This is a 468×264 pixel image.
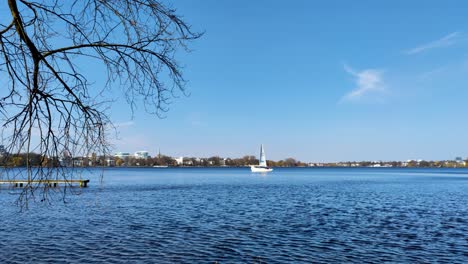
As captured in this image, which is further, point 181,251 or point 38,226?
point 38,226

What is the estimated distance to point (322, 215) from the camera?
96.3ft

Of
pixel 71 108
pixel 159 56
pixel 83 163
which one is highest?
pixel 159 56

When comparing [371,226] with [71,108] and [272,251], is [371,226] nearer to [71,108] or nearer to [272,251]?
[272,251]

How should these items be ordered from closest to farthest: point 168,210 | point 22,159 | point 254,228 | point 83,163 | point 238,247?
point 22,159
point 83,163
point 238,247
point 254,228
point 168,210

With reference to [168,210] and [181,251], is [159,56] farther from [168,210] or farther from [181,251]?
[168,210]

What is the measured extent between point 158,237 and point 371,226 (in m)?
12.6

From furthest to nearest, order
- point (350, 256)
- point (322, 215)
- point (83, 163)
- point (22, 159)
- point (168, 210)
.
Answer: point (168, 210)
point (322, 215)
point (350, 256)
point (83, 163)
point (22, 159)

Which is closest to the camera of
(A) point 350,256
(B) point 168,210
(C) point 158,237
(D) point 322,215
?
(A) point 350,256

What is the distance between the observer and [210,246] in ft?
60.2

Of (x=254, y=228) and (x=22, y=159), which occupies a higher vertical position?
(x=22, y=159)

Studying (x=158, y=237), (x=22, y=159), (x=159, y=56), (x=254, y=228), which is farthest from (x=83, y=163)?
(x=254, y=228)

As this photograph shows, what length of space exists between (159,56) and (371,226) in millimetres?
23305

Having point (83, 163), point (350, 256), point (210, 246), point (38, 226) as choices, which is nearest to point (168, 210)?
point (38, 226)

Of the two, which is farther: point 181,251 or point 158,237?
point 158,237
